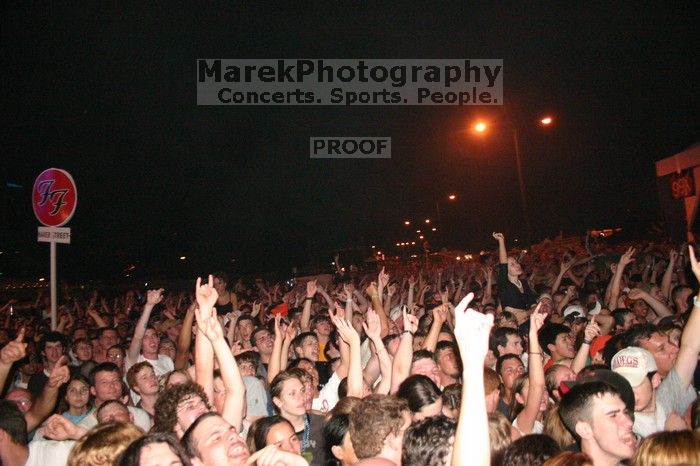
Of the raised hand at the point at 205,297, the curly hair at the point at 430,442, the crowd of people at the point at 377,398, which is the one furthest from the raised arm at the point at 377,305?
the curly hair at the point at 430,442

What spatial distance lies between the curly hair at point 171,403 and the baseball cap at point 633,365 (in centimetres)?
300

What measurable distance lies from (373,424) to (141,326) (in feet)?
15.6

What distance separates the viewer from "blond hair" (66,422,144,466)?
3.22 metres

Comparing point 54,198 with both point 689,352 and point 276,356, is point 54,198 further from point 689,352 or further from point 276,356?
point 689,352

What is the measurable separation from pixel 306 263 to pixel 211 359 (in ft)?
123

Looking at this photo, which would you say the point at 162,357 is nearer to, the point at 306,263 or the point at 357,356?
the point at 357,356

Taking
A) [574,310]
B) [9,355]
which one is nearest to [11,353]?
[9,355]

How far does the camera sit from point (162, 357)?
7883 millimetres

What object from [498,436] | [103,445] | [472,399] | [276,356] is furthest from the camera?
[276,356]

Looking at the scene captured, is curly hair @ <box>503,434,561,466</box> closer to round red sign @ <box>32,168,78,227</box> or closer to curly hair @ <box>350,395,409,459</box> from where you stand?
curly hair @ <box>350,395,409,459</box>

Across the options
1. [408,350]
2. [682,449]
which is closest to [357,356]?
[408,350]

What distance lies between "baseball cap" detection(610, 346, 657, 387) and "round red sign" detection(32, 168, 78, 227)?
6562 mm

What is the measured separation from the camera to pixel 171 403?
417 cm

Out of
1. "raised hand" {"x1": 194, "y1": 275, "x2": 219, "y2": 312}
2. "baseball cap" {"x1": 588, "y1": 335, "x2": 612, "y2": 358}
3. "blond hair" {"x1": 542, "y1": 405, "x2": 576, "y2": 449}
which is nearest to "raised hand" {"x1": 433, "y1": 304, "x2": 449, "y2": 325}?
"baseball cap" {"x1": 588, "y1": 335, "x2": 612, "y2": 358}
